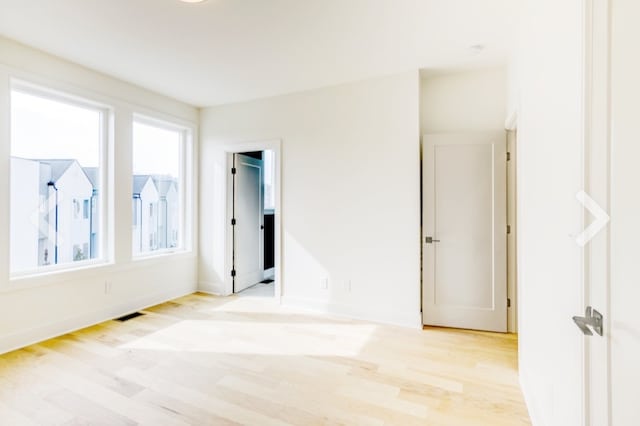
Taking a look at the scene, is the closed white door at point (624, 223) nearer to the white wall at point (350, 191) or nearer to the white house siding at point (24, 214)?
the white wall at point (350, 191)

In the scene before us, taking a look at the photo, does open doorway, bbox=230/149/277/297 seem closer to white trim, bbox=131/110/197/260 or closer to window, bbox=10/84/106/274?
white trim, bbox=131/110/197/260

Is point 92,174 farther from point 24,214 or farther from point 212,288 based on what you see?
point 212,288

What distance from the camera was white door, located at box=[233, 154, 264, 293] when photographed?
479 cm

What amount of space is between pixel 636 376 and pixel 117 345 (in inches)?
137

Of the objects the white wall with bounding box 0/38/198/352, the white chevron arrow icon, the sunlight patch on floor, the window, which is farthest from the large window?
the white chevron arrow icon

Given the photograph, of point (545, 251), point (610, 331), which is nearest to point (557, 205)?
point (545, 251)

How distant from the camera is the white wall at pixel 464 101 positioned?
3.38 metres

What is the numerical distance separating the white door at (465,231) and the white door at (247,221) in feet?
8.93

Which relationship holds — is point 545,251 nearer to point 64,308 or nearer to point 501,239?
point 501,239

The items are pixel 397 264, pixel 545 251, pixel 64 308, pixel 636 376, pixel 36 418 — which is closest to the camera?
pixel 636 376

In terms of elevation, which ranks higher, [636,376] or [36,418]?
[636,376]

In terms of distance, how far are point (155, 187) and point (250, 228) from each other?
152 cm

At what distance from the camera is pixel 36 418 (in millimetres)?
1901

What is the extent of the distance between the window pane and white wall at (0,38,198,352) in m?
0.20
